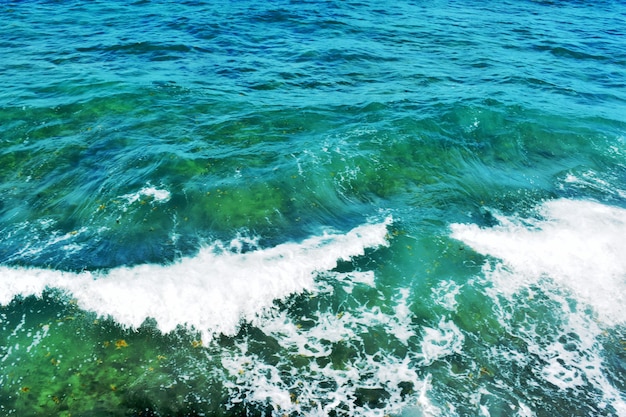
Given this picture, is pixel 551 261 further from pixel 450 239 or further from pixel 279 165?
pixel 279 165

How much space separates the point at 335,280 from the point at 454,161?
395 inches

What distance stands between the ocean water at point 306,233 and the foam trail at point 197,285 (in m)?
0.07

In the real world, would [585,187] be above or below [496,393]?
above

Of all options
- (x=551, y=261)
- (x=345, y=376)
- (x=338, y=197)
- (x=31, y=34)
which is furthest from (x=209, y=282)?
(x=31, y=34)

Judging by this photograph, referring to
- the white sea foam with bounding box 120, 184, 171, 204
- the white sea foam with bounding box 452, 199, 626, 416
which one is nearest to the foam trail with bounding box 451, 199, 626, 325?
the white sea foam with bounding box 452, 199, 626, 416

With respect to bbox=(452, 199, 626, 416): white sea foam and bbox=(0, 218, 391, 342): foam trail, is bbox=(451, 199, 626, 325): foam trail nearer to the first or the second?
bbox=(452, 199, 626, 416): white sea foam

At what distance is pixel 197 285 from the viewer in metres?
14.2

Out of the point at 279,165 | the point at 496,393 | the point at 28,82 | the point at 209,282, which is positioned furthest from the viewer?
the point at 28,82

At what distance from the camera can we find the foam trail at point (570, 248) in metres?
14.7

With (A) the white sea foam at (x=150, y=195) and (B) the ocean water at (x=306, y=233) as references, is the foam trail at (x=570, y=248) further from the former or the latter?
(A) the white sea foam at (x=150, y=195)

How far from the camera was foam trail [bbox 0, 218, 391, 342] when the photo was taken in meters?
13.3

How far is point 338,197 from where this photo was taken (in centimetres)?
1867

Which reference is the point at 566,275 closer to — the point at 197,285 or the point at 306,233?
the point at 306,233

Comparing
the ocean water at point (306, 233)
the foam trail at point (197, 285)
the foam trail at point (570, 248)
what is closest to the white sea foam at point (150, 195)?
the ocean water at point (306, 233)
